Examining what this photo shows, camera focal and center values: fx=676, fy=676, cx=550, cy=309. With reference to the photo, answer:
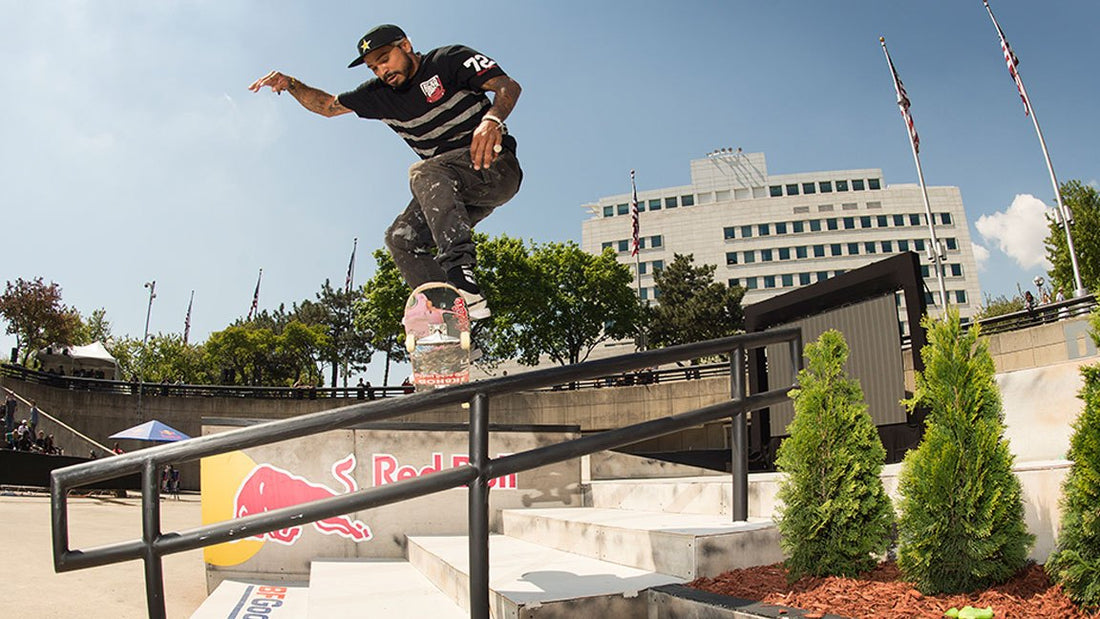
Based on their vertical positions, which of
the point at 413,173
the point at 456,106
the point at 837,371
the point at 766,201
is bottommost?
the point at 837,371

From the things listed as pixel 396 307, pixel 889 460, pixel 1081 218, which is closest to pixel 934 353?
pixel 889 460

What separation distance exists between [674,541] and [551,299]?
4125 centimetres

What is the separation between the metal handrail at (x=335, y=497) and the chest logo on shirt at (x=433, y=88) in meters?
1.51

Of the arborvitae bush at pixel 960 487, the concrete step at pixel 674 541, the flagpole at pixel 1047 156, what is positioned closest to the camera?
the arborvitae bush at pixel 960 487

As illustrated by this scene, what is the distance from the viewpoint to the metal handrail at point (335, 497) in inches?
87.1

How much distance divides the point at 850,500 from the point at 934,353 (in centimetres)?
63

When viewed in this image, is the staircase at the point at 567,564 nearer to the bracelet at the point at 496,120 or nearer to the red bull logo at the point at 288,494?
the red bull logo at the point at 288,494

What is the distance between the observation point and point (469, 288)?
3.37m

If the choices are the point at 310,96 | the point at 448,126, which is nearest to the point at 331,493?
the point at 310,96

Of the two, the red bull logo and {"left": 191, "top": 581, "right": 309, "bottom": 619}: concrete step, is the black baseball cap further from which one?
the red bull logo

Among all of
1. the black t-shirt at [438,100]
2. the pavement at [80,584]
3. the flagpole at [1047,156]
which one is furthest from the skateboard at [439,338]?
the flagpole at [1047,156]

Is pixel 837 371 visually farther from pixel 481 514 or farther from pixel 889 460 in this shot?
pixel 889 460

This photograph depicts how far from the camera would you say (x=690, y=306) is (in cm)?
4734

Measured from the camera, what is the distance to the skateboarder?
10.5 feet
